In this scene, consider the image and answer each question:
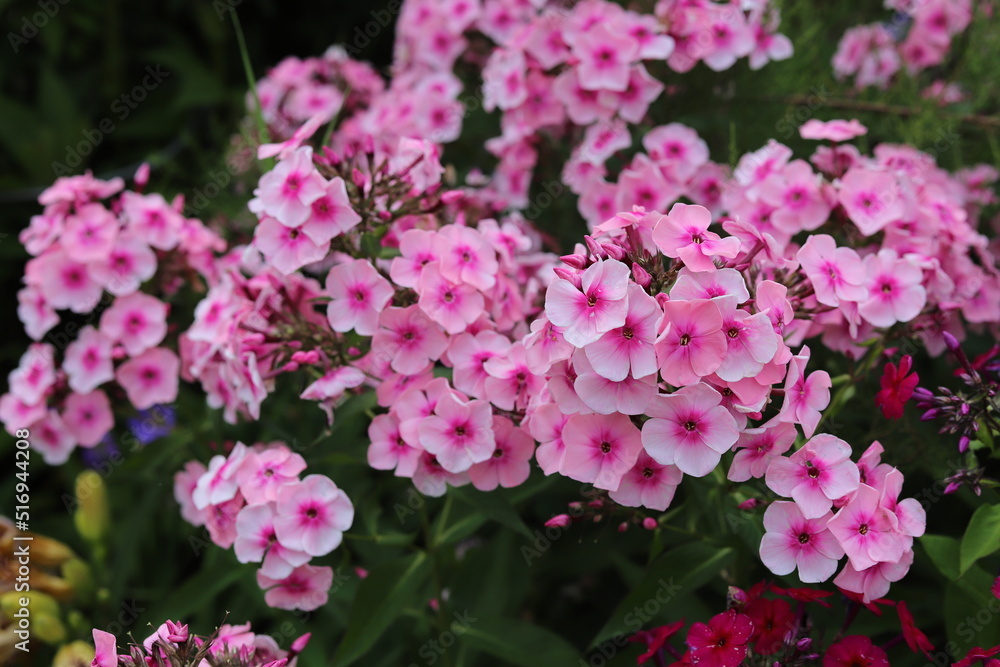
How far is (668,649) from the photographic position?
46.4 inches

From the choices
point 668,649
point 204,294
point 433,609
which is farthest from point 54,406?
point 668,649

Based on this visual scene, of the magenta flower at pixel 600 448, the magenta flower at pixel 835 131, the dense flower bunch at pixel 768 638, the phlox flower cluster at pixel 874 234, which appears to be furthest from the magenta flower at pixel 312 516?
the magenta flower at pixel 835 131

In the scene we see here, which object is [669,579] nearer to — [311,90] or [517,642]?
[517,642]

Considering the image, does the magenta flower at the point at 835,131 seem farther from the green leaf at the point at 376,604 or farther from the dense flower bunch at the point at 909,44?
the green leaf at the point at 376,604

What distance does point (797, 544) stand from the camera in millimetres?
1062

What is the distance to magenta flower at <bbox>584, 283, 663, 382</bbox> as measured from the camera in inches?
37.9

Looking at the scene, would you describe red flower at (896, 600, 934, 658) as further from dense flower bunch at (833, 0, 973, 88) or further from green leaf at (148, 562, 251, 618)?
dense flower bunch at (833, 0, 973, 88)

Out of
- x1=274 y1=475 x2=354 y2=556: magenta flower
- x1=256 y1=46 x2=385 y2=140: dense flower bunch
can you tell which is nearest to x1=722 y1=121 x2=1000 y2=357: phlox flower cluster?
x1=274 y1=475 x2=354 y2=556: magenta flower

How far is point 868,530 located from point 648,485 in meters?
0.27

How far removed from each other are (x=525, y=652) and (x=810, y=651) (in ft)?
1.56

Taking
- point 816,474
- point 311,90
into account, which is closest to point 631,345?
point 816,474

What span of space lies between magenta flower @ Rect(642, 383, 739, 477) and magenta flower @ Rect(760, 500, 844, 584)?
0.13m

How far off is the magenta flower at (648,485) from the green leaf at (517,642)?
0.44 m

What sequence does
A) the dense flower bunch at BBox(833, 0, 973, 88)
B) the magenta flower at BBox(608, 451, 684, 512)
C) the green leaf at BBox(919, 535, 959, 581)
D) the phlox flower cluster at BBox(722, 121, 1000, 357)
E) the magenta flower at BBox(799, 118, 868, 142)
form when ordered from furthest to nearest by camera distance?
the dense flower bunch at BBox(833, 0, 973, 88)
the magenta flower at BBox(799, 118, 868, 142)
the phlox flower cluster at BBox(722, 121, 1000, 357)
the green leaf at BBox(919, 535, 959, 581)
the magenta flower at BBox(608, 451, 684, 512)
